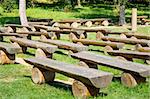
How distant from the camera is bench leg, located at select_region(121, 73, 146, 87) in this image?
7.68 meters

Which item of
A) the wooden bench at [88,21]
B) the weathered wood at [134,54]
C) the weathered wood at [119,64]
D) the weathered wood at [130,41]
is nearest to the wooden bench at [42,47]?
the weathered wood at [134,54]

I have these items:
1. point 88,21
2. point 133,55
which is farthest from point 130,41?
point 88,21

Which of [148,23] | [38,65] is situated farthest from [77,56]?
[148,23]

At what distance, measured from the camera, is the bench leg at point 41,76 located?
8203mm

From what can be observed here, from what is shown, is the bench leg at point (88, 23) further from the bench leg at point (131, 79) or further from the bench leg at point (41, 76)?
the bench leg at point (131, 79)

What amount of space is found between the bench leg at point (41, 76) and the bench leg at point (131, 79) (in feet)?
5.15

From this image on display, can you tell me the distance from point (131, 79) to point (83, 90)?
1334 millimetres

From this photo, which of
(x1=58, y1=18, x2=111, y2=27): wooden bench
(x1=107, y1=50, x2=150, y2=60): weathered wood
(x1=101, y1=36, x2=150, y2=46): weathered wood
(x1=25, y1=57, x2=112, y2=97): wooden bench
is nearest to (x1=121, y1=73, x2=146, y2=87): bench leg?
(x1=25, y1=57, x2=112, y2=97): wooden bench

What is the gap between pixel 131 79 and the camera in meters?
7.67

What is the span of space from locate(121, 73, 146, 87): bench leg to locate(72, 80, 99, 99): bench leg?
41.0 inches

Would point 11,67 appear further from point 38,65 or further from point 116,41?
point 116,41

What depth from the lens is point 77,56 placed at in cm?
871

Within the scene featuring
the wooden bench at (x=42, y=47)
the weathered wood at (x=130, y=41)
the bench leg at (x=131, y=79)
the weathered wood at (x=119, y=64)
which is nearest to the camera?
the weathered wood at (x=119, y=64)

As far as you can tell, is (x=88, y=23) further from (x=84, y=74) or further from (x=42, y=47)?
(x=84, y=74)
